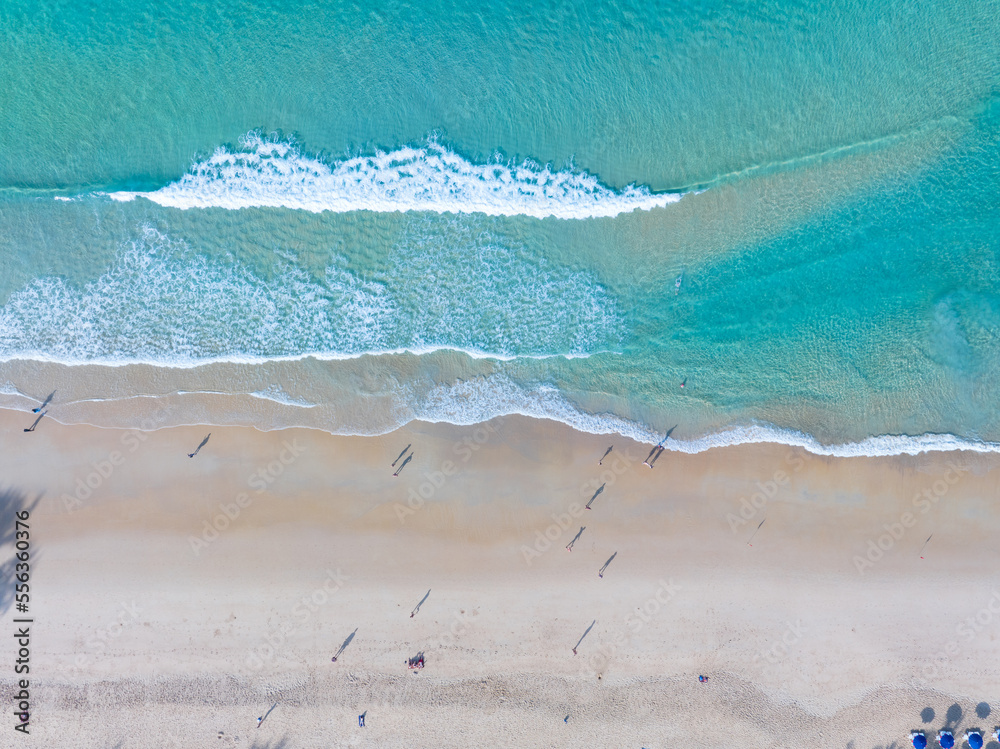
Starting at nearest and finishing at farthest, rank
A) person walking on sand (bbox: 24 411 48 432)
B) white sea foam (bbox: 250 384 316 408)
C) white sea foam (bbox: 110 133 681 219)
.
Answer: person walking on sand (bbox: 24 411 48 432) < white sea foam (bbox: 250 384 316 408) < white sea foam (bbox: 110 133 681 219)

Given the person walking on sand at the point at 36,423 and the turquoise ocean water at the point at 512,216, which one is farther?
the turquoise ocean water at the point at 512,216

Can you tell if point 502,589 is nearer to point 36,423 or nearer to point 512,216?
point 512,216

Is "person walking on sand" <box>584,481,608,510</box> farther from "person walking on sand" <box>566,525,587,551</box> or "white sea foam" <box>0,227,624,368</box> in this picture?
"white sea foam" <box>0,227,624,368</box>

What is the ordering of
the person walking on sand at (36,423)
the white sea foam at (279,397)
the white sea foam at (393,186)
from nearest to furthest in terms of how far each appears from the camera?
1. the person walking on sand at (36,423)
2. the white sea foam at (279,397)
3. the white sea foam at (393,186)

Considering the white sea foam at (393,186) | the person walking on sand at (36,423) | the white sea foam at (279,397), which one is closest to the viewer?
the person walking on sand at (36,423)

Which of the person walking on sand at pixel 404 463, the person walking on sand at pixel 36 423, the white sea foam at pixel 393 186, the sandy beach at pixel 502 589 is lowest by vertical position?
the sandy beach at pixel 502 589

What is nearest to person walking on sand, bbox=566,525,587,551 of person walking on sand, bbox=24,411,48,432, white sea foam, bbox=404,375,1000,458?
white sea foam, bbox=404,375,1000,458

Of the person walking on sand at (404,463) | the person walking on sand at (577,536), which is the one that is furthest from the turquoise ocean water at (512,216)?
the person walking on sand at (577,536)

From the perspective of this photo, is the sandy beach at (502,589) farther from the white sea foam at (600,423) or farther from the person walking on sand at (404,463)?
the white sea foam at (600,423)
